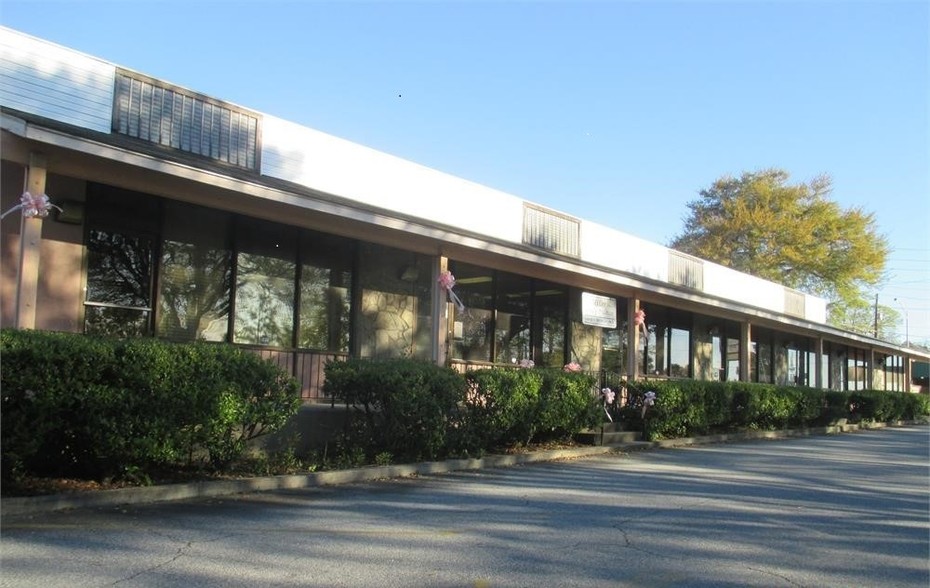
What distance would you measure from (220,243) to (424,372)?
3779mm

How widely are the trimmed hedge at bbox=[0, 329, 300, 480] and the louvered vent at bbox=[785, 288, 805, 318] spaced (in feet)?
89.5

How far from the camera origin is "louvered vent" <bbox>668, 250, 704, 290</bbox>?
24.4 metres

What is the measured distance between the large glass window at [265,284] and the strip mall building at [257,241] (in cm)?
2

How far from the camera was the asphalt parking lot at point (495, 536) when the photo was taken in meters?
5.18

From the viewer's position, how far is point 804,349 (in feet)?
104

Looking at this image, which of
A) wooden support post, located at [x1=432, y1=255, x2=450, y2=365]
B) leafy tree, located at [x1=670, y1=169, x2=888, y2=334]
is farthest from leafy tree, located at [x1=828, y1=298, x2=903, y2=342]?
wooden support post, located at [x1=432, y1=255, x2=450, y2=365]

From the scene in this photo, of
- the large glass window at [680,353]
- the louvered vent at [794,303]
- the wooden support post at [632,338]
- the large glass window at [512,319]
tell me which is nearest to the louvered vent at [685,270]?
the large glass window at [680,353]

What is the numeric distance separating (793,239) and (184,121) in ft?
127

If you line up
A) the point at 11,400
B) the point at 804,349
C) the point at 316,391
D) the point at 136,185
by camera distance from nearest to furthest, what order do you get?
the point at 11,400, the point at 136,185, the point at 316,391, the point at 804,349

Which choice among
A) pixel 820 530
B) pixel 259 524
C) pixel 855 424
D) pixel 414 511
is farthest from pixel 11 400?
pixel 855 424

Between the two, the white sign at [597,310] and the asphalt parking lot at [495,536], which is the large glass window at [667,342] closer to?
the white sign at [597,310]

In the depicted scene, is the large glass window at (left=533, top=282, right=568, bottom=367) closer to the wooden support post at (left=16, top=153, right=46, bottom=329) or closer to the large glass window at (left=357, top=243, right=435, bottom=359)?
the large glass window at (left=357, top=243, right=435, bottom=359)

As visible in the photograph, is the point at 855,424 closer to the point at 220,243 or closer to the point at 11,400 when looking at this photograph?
the point at 220,243

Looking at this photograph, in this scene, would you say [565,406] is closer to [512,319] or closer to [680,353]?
[512,319]
